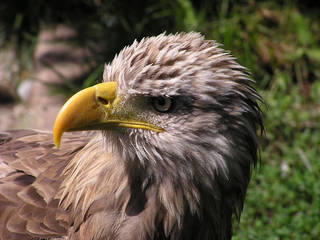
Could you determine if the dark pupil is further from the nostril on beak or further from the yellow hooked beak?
the nostril on beak

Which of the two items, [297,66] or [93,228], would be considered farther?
[297,66]

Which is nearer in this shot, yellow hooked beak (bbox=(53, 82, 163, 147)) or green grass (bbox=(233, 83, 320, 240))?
yellow hooked beak (bbox=(53, 82, 163, 147))

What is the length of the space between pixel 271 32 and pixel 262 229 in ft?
8.52

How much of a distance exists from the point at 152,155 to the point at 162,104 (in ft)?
0.77

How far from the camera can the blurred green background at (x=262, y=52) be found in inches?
158

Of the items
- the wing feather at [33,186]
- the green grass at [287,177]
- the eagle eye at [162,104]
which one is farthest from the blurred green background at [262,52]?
the eagle eye at [162,104]

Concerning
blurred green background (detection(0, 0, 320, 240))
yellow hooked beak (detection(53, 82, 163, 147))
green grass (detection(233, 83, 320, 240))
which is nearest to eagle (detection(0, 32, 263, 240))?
yellow hooked beak (detection(53, 82, 163, 147))

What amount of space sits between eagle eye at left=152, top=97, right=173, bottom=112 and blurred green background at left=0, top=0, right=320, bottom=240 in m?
1.77

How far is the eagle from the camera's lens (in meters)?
2.29

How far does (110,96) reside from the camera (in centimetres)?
231

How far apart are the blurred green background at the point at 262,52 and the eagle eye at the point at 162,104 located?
177 cm

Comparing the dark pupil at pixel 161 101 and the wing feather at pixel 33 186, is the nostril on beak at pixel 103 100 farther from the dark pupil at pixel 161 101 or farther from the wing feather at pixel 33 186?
the wing feather at pixel 33 186


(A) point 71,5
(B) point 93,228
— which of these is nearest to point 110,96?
(B) point 93,228

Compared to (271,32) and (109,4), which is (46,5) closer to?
(109,4)
